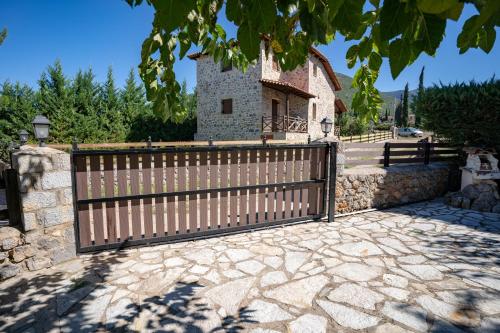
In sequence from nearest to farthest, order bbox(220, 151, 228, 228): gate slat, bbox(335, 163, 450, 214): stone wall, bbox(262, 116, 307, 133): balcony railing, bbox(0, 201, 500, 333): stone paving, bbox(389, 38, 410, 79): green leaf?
bbox(389, 38, 410, 79): green leaf, bbox(0, 201, 500, 333): stone paving, bbox(220, 151, 228, 228): gate slat, bbox(335, 163, 450, 214): stone wall, bbox(262, 116, 307, 133): balcony railing

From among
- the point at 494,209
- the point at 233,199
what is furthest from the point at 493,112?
the point at 233,199

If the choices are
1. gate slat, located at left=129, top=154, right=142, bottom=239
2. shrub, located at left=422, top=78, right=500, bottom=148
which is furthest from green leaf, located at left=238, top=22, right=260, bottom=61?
Result: shrub, located at left=422, top=78, right=500, bottom=148

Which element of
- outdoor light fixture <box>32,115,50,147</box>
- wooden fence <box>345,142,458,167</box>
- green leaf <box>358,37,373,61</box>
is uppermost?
green leaf <box>358,37,373,61</box>

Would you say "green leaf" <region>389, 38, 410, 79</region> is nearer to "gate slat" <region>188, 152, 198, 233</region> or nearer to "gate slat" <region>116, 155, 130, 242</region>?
"gate slat" <region>188, 152, 198, 233</region>

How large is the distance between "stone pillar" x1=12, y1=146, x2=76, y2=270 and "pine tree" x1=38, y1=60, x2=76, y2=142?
12.5 m

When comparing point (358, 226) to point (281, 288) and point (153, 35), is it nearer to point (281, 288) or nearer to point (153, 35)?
point (281, 288)

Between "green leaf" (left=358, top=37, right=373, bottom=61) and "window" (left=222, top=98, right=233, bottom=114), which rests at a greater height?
"window" (left=222, top=98, right=233, bottom=114)

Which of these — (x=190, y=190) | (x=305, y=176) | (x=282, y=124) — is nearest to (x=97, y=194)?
(x=190, y=190)

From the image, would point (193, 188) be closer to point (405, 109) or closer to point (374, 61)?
point (374, 61)

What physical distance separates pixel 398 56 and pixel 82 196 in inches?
158

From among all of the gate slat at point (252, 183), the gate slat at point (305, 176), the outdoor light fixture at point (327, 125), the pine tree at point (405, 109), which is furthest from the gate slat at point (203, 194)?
the pine tree at point (405, 109)

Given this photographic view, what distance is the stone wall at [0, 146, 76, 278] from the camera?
3.14 m

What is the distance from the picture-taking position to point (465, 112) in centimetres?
729

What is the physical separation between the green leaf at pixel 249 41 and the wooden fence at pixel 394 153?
572 centimetres
